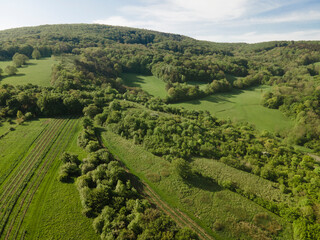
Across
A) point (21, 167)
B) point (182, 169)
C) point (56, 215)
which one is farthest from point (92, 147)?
point (182, 169)

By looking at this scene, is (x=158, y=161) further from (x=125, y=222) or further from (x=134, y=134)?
(x=125, y=222)

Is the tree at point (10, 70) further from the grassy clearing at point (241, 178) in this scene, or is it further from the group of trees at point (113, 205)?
the grassy clearing at point (241, 178)

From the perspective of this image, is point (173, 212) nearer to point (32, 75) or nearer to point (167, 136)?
point (167, 136)

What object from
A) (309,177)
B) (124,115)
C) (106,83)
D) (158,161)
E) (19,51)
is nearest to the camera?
(309,177)

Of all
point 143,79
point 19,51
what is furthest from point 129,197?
point 19,51

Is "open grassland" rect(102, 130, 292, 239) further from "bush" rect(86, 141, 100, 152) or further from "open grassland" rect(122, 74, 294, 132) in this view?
"open grassland" rect(122, 74, 294, 132)

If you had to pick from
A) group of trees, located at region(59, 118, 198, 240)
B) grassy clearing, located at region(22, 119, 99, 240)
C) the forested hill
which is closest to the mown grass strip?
grassy clearing, located at region(22, 119, 99, 240)
